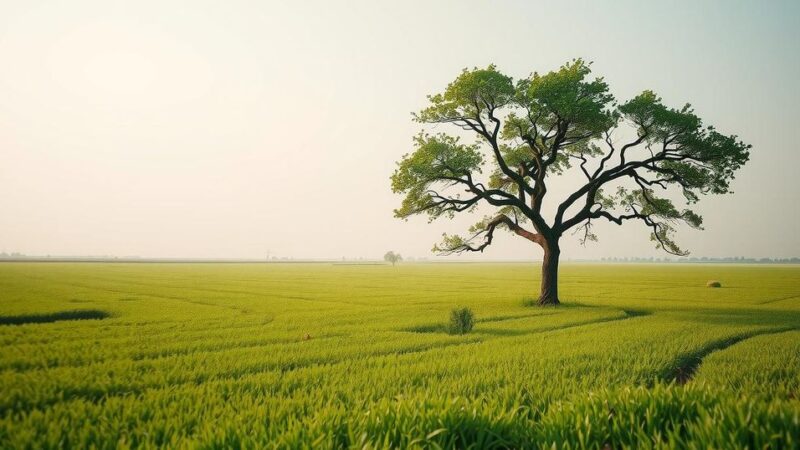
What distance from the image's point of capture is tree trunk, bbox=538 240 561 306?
2614 cm

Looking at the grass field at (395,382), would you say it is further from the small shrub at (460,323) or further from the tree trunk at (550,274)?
the tree trunk at (550,274)

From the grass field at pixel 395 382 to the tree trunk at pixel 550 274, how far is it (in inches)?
208

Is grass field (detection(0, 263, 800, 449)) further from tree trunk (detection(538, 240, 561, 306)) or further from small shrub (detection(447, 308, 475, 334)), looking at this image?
tree trunk (detection(538, 240, 561, 306))

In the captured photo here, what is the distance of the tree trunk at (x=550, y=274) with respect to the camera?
26141mm

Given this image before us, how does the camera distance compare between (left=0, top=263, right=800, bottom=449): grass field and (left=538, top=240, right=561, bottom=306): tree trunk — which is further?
(left=538, top=240, right=561, bottom=306): tree trunk

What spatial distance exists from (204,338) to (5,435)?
8903 millimetres

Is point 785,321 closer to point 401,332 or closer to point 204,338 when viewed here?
point 401,332

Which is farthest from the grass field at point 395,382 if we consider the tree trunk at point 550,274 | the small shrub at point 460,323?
the tree trunk at point 550,274

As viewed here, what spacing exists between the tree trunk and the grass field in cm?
528

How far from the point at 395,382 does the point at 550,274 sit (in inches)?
805

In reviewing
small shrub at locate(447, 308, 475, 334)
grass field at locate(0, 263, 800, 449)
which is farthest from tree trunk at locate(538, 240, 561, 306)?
small shrub at locate(447, 308, 475, 334)

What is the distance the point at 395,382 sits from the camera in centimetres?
862

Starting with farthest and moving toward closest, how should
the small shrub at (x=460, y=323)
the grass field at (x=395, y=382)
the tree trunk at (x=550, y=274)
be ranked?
the tree trunk at (x=550, y=274), the small shrub at (x=460, y=323), the grass field at (x=395, y=382)

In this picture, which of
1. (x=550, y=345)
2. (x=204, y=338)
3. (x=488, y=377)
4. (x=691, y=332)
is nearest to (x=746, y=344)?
(x=691, y=332)
